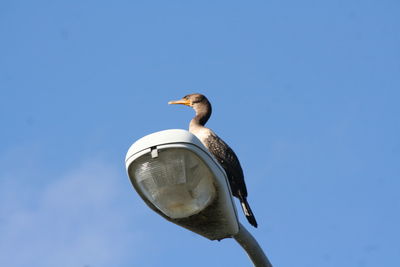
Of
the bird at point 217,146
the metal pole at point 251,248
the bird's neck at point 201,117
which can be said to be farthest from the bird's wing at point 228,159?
the metal pole at point 251,248

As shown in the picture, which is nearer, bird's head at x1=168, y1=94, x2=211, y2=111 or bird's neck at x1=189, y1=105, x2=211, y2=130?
bird's neck at x1=189, y1=105, x2=211, y2=130

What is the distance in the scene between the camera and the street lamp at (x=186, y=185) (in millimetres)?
2797

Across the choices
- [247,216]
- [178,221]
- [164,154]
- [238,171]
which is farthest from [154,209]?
[238,171]

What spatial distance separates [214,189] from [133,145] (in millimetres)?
348

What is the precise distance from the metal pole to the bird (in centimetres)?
429

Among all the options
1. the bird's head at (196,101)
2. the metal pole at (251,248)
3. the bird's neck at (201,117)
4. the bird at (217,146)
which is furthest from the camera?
the bird's head at (196,101)

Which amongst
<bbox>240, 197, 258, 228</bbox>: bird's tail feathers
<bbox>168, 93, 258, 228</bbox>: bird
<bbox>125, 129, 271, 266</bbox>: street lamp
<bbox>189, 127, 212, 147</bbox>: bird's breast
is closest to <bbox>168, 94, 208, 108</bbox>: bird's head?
<bbox>168, 93, 258, 228</bbox>: bird

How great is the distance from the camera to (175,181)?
283 centimetres

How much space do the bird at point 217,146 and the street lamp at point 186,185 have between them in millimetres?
4310

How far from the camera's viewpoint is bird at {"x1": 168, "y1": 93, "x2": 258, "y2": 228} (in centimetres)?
754

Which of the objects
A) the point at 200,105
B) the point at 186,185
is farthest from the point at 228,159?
the point at 186,185

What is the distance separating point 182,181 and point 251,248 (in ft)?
1.33

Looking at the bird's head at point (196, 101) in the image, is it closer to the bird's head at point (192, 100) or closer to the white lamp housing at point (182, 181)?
the bird's head at point (192, 100)

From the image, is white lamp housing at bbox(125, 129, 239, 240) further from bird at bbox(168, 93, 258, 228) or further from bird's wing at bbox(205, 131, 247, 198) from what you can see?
bird's wing at bbox(205, 131, 247, 198)
